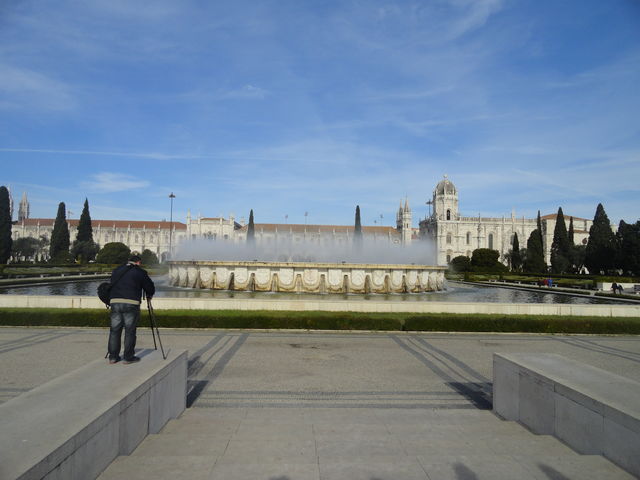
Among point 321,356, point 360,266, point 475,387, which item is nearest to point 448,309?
point 321,356

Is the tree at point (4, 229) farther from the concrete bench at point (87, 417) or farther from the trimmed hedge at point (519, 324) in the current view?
the concrete bench at point (87, 417)

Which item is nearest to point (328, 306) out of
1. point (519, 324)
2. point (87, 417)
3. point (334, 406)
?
point (519, 324)

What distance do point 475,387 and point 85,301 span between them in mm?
10899

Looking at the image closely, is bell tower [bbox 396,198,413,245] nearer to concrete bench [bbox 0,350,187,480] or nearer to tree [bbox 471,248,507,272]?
tree [bbox 471,248,507,272]

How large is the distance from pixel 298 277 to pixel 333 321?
32.5 feet

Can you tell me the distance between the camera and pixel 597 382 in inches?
174

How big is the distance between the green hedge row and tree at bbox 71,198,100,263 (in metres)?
57.2

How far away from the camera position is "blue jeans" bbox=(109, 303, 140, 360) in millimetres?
5000

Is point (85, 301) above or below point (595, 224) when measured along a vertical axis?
below

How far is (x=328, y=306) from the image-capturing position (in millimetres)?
13594

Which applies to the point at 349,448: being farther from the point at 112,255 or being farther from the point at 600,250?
the point at 112,255

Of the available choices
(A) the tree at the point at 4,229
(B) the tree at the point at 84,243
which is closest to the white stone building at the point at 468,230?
(B) the tree at the point at 84,243

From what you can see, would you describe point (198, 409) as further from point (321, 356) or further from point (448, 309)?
point (448, 309)

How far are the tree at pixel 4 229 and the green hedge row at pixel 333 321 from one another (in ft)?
157
